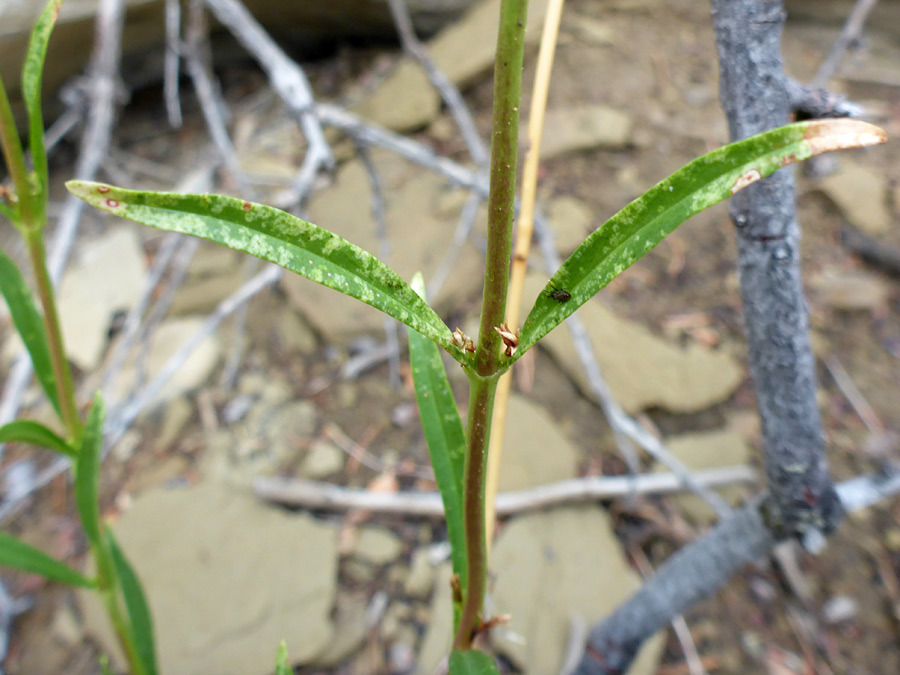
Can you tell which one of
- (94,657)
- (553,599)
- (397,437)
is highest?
(397,437)

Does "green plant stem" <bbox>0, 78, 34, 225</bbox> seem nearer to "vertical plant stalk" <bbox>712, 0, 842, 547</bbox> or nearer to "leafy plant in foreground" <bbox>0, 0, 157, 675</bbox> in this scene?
"leafy plant in foreground" <bbox>0, 0, 157, 675</bbox>

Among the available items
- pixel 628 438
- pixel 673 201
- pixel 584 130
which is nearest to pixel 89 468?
pixel 673 201

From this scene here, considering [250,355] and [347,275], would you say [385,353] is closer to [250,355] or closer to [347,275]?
[250,355]

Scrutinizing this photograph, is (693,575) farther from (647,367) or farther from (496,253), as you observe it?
(647,367)

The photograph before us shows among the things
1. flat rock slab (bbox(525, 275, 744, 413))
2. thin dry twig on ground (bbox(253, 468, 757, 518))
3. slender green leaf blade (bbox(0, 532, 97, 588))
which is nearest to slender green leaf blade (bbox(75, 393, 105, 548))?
slender green leaf blade (bbox(0, 532, 97, 588))

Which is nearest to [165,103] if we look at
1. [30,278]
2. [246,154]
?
[246,154]
